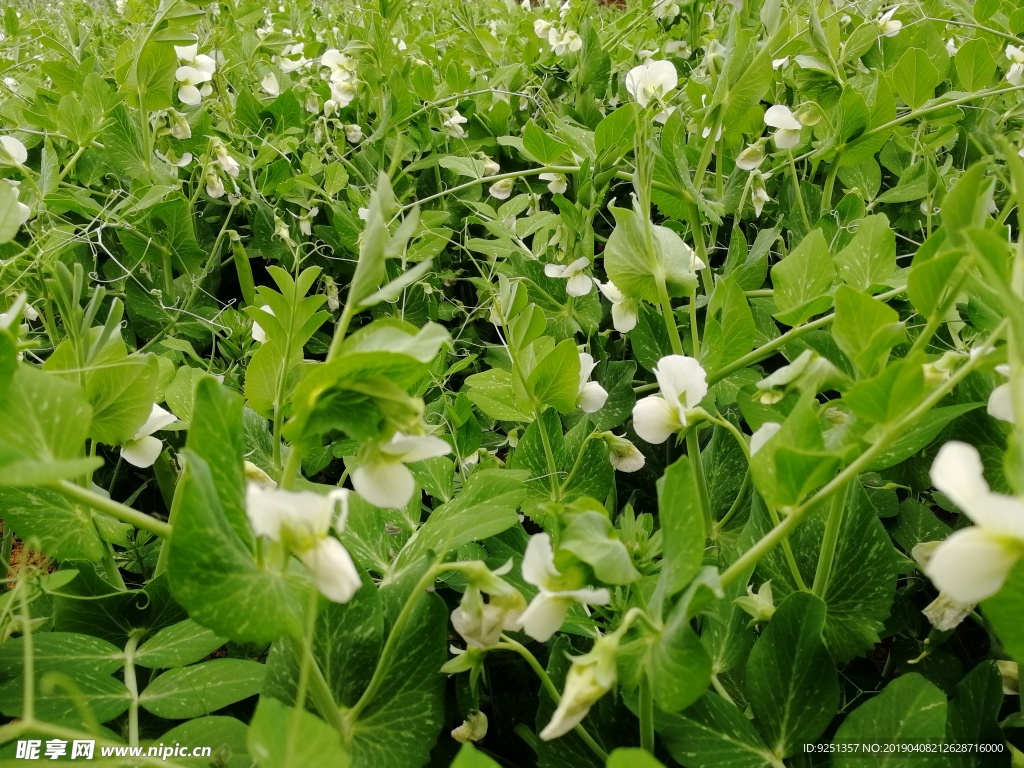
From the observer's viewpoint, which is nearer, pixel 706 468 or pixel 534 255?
pixel 706 468

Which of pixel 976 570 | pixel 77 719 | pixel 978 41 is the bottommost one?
pixel 77 719

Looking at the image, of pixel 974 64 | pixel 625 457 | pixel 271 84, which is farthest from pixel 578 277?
pixel 271 84

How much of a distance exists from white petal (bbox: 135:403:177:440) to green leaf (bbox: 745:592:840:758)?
18.0 inches

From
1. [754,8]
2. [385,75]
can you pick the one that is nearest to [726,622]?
[385,75]

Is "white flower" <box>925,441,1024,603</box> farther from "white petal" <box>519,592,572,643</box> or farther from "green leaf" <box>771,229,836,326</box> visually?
"green leaf" <box>771,229,836,326</box>

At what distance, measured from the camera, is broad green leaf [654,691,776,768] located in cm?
42

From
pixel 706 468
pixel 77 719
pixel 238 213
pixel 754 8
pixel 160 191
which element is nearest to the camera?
pixel 77 719

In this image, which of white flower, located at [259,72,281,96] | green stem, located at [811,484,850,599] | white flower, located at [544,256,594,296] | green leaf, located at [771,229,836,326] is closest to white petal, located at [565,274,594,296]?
white flower, located at [544,256,594,296]

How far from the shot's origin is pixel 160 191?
894 mm

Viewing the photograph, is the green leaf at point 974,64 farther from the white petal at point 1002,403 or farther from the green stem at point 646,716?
the green stem at point 646,716

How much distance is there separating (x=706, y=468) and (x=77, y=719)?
48cm

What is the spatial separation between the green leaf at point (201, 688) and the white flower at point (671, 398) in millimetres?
305

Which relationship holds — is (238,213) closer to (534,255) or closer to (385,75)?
(385,75)

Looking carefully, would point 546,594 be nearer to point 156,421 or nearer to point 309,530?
point 309,530
